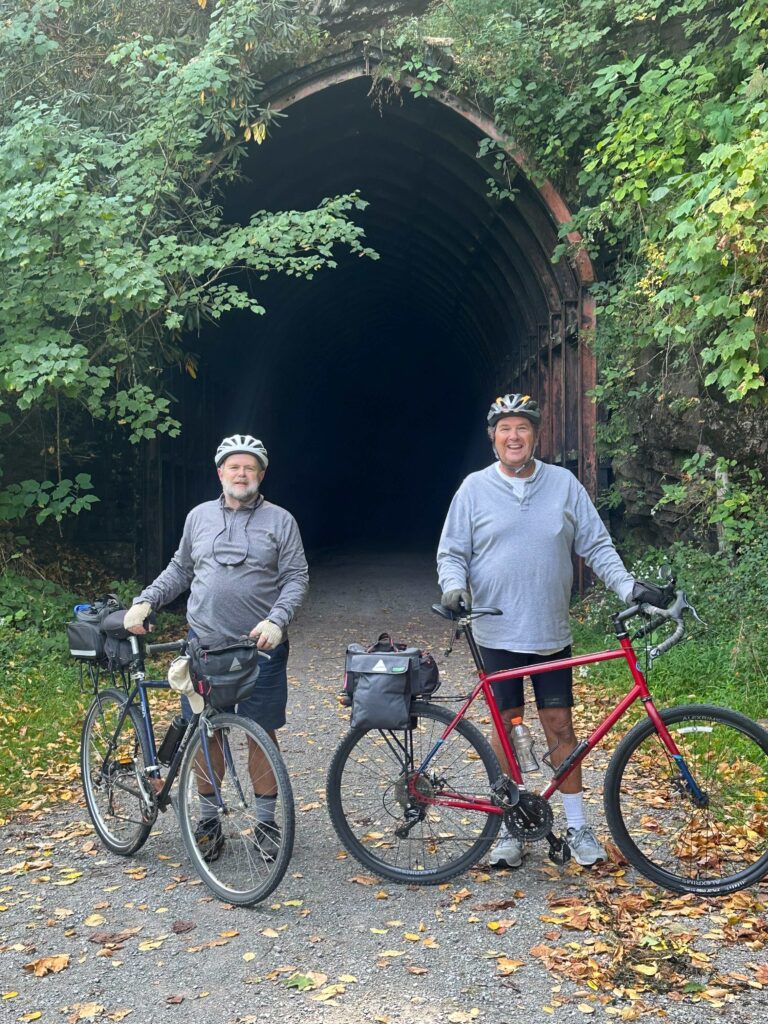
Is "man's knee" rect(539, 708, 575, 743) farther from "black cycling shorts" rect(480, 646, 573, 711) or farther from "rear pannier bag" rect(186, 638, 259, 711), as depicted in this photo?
"rear pannier bag" rect(186, 638, 259, 711)

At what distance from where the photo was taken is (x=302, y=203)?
14711 millimetres

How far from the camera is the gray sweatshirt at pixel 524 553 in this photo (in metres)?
4.28

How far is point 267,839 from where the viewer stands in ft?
13.6


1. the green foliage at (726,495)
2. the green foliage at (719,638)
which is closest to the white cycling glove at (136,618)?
the green foliage at (719,638)

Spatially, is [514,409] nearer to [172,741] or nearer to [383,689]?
[383,689]

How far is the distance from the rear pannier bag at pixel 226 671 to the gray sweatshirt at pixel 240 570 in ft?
0.97

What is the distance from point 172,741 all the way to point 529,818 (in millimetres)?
1724

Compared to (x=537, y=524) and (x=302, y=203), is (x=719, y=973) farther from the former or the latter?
(x=302, y=203)

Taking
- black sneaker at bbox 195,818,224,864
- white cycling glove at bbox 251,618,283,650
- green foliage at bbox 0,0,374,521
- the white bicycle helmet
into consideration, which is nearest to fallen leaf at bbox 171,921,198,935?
black sneaker at bbox 195,818,224,864

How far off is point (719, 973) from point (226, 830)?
211cm

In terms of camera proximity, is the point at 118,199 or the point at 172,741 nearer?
the point at 172,741

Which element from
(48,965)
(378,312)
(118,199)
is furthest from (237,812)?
(378,312)

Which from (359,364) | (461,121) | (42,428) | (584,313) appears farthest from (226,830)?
(359,364)

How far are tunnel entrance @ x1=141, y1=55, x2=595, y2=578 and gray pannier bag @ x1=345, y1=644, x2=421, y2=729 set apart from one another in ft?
22.7
